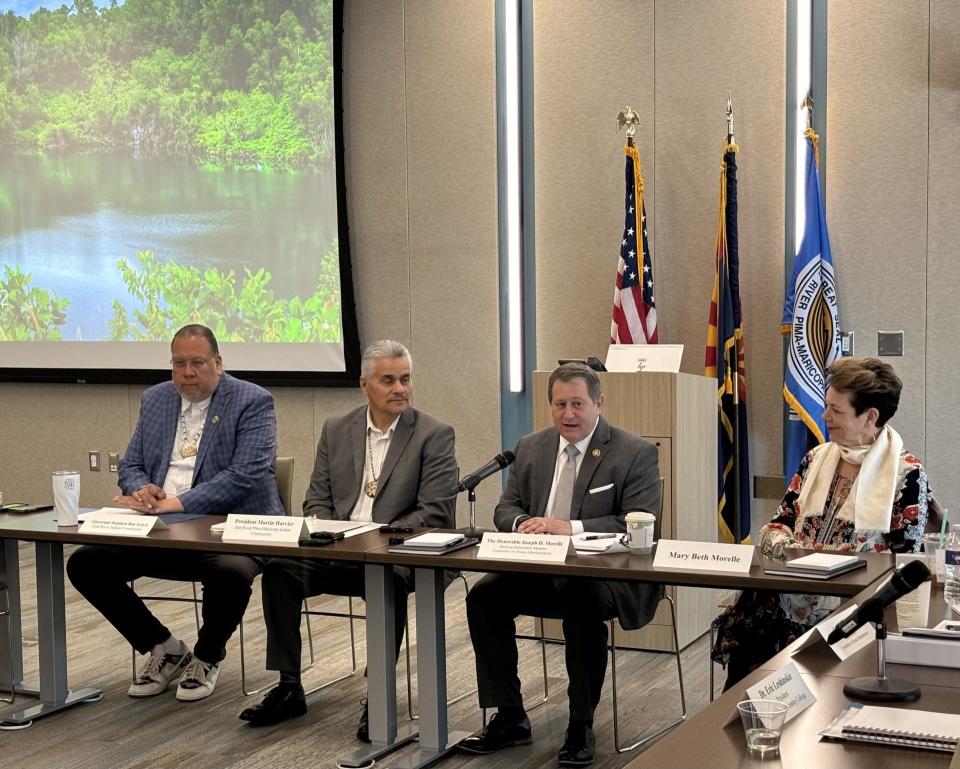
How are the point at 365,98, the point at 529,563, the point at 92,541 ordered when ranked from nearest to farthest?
1. the point at 529,563
2. the point at 92,541
3. the point at 365,98

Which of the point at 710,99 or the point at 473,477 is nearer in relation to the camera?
the point at 473,477

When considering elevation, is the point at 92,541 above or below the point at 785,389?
below

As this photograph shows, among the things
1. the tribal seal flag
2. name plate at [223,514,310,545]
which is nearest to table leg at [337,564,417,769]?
name plate at [223,514,310,545]

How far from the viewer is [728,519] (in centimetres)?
568

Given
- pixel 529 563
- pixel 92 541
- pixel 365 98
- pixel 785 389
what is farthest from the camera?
pixel 365 98

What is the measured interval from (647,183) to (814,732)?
4.48 metres

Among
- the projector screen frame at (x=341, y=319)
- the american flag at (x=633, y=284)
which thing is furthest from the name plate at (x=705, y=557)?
the projector screen frame at (x=341, y=319)

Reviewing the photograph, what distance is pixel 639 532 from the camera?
11.2 feet

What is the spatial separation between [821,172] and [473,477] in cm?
301

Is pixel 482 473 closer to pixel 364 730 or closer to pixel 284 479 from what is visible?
pixel 364 730

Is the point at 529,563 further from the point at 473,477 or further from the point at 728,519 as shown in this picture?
the point at 728,519

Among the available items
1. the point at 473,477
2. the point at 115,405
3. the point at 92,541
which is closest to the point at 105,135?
the point at 115,405

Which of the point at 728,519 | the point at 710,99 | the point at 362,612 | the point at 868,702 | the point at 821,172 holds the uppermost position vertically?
the point at 710,99

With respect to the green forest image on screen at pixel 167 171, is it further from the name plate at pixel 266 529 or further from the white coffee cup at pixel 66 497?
the name plate at pixel 266 529
